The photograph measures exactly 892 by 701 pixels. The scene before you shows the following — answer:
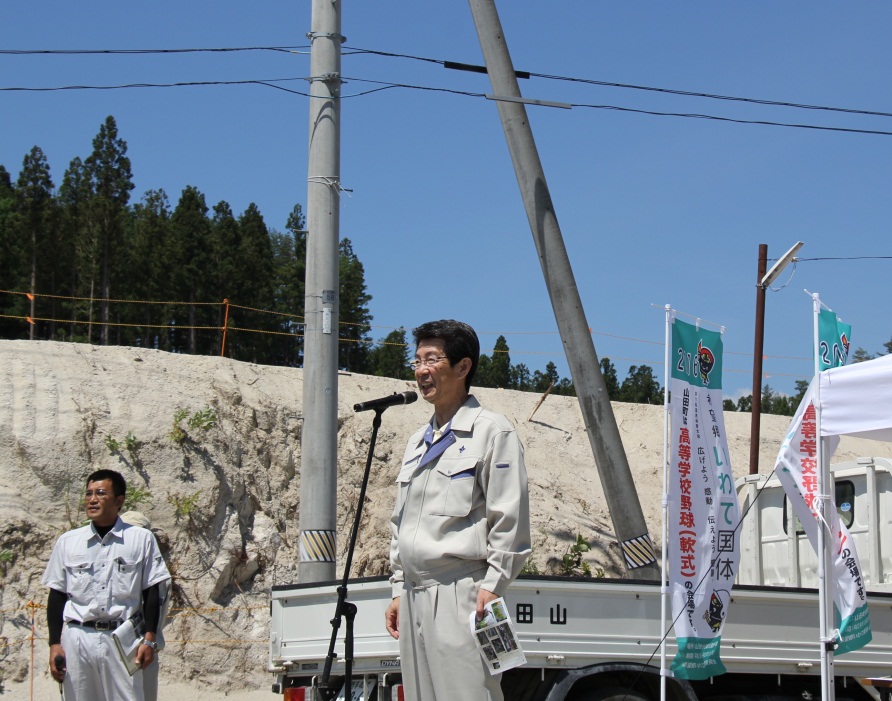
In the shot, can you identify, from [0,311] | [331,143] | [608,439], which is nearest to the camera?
[608,439]

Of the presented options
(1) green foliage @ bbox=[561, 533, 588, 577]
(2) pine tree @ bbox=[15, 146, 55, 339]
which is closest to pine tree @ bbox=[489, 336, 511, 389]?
(2) pine tree @ bbox=[15, 146, 55, 339]

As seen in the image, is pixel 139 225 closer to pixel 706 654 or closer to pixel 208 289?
pixel 208 289

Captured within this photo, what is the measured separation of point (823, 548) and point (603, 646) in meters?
1.64

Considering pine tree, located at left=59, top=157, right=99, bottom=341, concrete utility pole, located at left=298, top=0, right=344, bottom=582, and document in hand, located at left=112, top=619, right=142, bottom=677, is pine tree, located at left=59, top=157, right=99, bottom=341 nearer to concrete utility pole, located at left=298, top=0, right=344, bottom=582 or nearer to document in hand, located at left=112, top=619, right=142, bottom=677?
concrete utility pole, located at left=298, top=0, right=344, bottom=582

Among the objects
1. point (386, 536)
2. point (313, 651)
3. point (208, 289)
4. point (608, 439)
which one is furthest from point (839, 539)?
point (208, 289)

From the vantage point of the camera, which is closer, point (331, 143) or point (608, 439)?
point (608, 439)

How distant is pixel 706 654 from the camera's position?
6777mm

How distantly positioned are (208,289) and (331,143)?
31.7 meters

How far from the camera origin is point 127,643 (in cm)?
639

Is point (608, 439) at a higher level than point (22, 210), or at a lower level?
lower

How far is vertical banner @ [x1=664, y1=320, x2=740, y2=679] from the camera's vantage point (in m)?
6.79

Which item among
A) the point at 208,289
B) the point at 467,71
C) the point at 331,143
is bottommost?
the point at 331,143

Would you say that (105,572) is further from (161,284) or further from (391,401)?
(161,284)

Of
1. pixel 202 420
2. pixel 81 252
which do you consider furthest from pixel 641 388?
pixel 202 420
